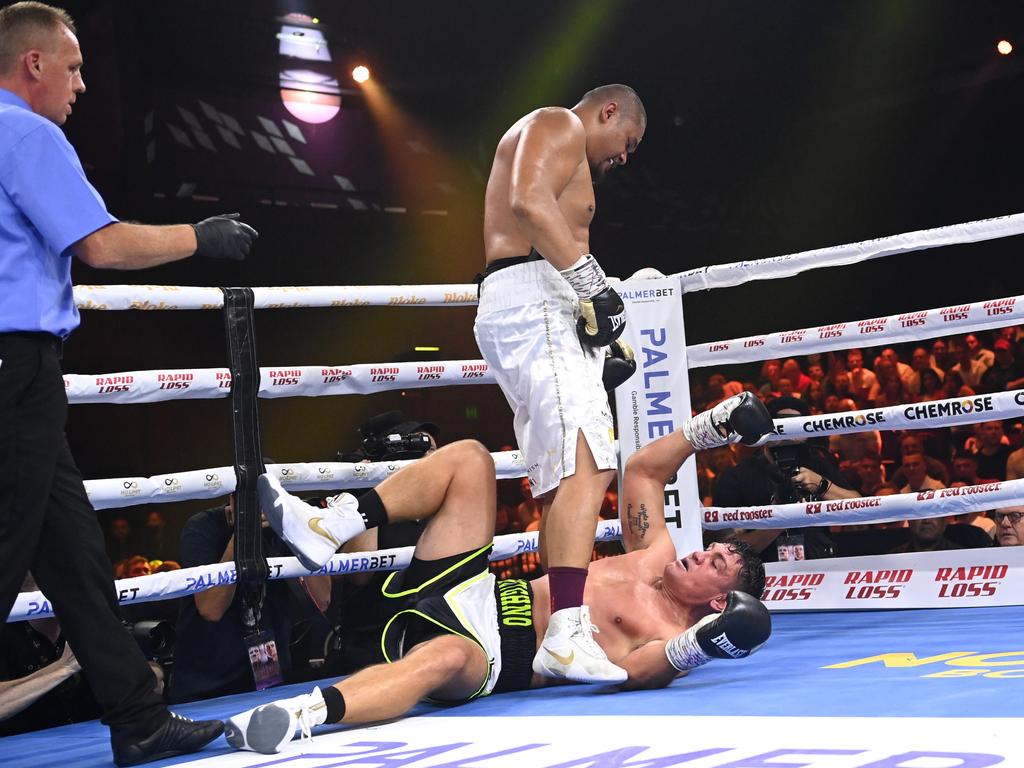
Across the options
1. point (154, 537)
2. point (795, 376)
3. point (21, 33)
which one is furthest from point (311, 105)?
point (21, 33)

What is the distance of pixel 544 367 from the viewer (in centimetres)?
263

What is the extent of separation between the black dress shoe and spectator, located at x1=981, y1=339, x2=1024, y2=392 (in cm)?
481

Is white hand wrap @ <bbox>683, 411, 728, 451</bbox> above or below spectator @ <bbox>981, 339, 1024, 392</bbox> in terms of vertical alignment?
below

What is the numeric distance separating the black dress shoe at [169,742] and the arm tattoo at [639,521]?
1318 mm

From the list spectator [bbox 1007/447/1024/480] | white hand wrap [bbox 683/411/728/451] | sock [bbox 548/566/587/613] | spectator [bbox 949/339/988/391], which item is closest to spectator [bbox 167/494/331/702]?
sock [bbox 548/566/587/613]

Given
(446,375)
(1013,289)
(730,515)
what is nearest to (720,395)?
(1013,289)

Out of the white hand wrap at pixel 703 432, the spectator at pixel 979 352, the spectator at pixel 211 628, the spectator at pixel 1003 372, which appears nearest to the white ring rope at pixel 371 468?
the spectator at pixel 211 628

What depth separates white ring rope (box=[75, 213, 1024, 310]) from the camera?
107 inches

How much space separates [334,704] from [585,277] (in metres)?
1.11

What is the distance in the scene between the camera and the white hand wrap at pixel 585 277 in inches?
100

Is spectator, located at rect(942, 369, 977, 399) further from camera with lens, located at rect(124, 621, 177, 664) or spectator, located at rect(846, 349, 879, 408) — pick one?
camera with lens, located at rect(124, 621, 177, 664)

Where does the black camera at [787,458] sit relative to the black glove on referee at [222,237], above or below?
below

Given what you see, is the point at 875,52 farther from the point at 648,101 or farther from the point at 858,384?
the point at 858,384

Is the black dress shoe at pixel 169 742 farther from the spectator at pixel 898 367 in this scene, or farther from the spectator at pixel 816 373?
the spectator at pixel 816 373
